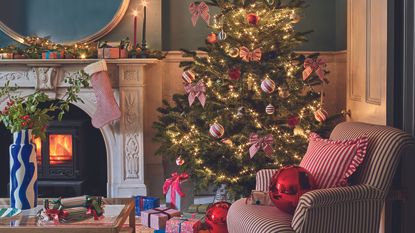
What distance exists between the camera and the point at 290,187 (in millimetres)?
2658

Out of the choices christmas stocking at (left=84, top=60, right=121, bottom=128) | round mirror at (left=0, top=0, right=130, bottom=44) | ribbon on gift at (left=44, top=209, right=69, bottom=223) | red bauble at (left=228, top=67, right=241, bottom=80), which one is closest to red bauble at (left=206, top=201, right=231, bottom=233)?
red bauble at (left=228, top=67, right=241, bottom=80)

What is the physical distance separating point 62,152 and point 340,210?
2890 mm

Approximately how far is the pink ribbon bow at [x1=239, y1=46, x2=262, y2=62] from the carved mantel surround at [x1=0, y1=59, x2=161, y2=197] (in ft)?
2.92

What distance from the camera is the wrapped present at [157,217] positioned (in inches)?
A: 143

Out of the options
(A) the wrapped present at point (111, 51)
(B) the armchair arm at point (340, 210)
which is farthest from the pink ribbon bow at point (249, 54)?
(B) the armchair arm at point (340, 210)

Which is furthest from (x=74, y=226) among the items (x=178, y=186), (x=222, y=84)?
(x=222, y=84)

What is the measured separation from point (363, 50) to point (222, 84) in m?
1.02

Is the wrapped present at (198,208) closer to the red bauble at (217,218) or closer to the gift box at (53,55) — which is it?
the red bauble at (217,218)

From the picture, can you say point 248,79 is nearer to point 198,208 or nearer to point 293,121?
point 293,121

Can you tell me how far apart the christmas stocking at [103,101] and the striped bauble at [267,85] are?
1.29m

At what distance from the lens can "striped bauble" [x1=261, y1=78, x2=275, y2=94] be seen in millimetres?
3890

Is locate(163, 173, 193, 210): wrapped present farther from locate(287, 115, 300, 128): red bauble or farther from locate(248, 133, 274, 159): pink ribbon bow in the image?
locate(287, 115, 300, 128): red bauble

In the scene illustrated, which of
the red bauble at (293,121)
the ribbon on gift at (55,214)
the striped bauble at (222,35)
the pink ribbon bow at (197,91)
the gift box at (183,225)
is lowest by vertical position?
the gift box at (183,225)

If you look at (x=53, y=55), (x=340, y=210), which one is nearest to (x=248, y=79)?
(x=53, y=55)
